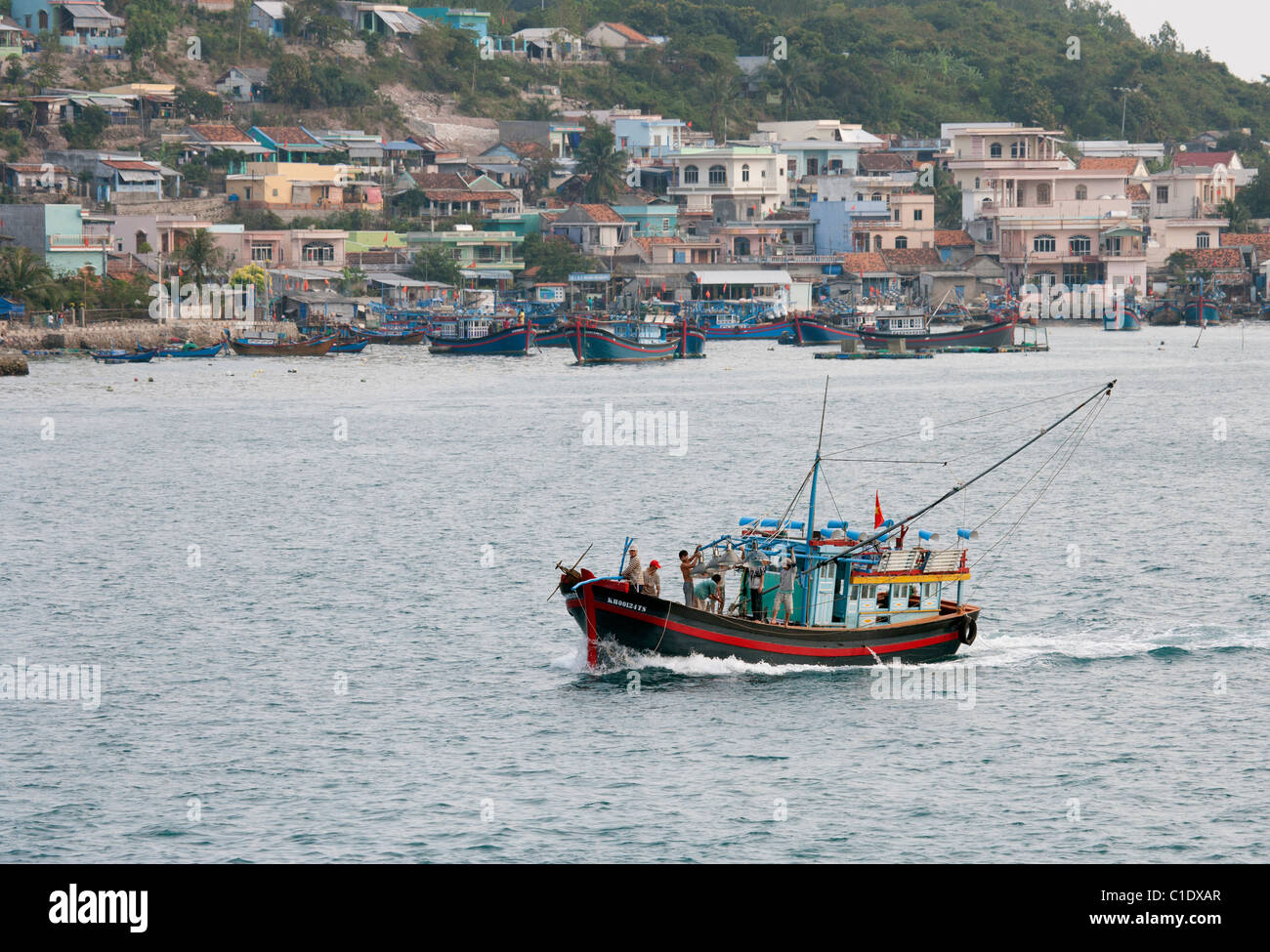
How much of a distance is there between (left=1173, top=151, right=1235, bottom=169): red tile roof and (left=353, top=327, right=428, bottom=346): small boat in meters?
71.7

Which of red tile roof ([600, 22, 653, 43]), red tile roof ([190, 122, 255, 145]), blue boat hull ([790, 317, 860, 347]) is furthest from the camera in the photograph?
red tile roof ([600, 22, 653, 43])

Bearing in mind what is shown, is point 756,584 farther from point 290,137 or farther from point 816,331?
point 290,137

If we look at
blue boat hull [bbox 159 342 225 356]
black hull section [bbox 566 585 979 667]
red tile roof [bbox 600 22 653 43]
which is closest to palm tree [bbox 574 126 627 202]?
red tile roof [bbox 600 22 653 43]

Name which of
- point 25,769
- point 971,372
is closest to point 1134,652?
point 25,769

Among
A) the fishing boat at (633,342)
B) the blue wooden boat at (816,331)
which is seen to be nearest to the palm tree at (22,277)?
the fishing boat at (633,342)

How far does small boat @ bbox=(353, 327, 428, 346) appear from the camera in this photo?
121 m

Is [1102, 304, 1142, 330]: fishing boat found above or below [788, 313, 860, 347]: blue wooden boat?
above

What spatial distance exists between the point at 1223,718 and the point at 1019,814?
5.94m

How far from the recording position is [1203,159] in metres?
160

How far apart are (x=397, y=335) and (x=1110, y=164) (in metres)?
58.6

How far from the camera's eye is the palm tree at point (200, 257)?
114000 millimetres

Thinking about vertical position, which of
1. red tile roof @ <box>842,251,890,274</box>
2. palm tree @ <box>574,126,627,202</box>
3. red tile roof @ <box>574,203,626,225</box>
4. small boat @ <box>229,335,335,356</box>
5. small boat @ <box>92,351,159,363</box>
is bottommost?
small boat @ <box>92,351,159,363</box>

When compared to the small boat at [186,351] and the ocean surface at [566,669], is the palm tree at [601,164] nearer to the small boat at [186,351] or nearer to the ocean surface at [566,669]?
the small boat at [186,351]

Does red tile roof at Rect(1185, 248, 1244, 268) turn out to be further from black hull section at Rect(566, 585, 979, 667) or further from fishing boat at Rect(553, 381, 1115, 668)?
black hull section at Rect(566, 585, 979, 667)
